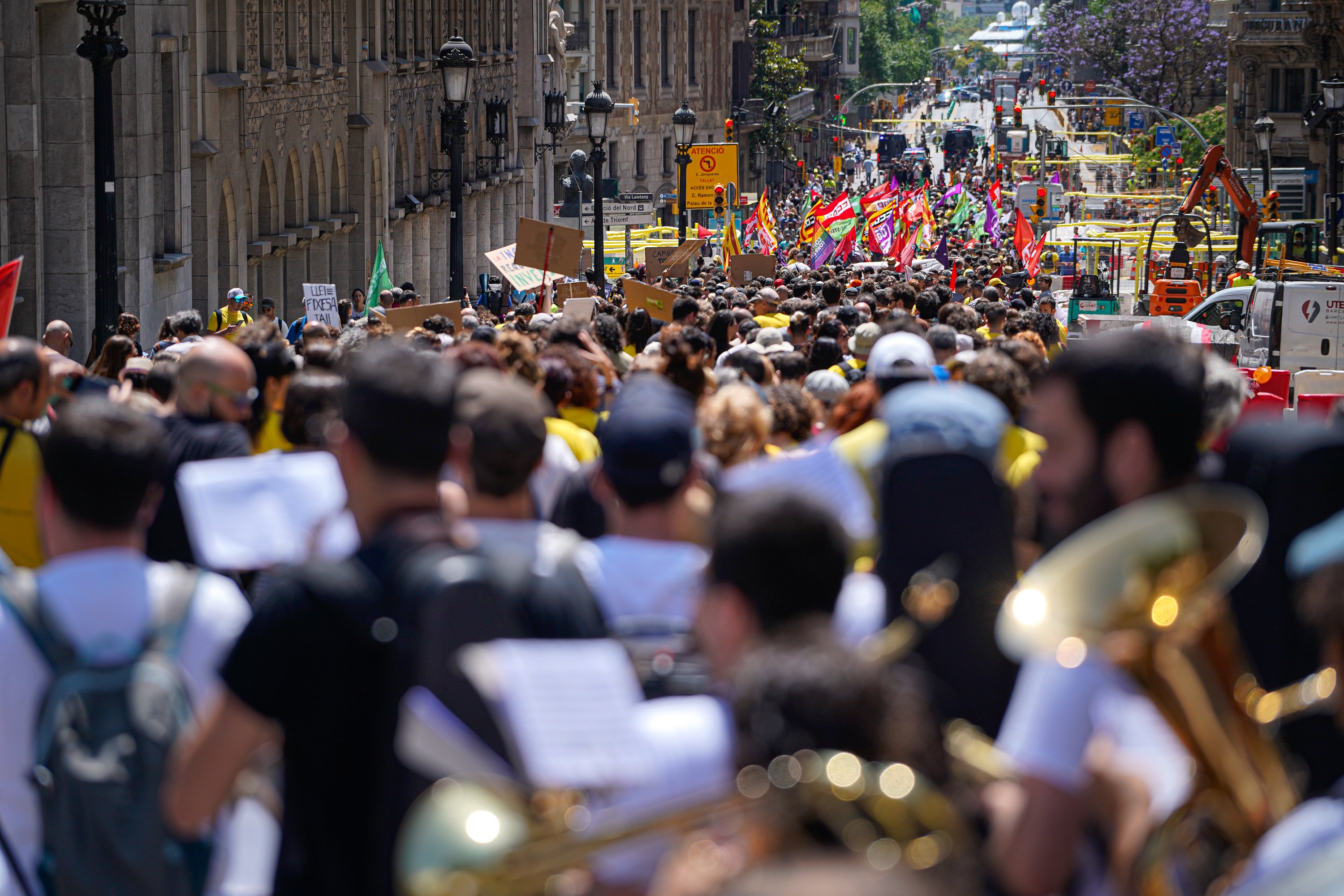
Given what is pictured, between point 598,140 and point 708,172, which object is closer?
point 598,140

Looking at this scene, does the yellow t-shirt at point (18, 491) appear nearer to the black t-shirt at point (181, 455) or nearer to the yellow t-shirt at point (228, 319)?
the black t-shirt at point (181, 455)

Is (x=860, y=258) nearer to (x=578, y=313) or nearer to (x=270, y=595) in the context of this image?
(x=578, y=313)

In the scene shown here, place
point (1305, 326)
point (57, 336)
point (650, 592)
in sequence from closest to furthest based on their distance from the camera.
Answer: point (650, 592), point (57, 336), point (1305, 326)

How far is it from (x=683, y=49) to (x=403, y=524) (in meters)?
68.2

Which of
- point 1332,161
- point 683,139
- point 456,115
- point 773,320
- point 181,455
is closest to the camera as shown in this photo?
point 181,455

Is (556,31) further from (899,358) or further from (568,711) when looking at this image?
(568,711)

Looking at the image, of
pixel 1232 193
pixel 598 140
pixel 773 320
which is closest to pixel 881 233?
pixel 598 140

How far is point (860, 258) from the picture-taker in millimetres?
38625

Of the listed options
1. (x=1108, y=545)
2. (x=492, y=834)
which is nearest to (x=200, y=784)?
(x=492, y=834)

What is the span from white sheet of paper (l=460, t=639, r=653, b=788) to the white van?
1982 centimetres

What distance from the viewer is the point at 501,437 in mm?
4152

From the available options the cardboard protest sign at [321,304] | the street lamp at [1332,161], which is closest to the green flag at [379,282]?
the cardboard protest sign at [321,304]

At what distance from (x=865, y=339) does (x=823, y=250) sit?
18.1m

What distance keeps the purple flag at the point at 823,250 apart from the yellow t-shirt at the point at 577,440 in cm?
2079
